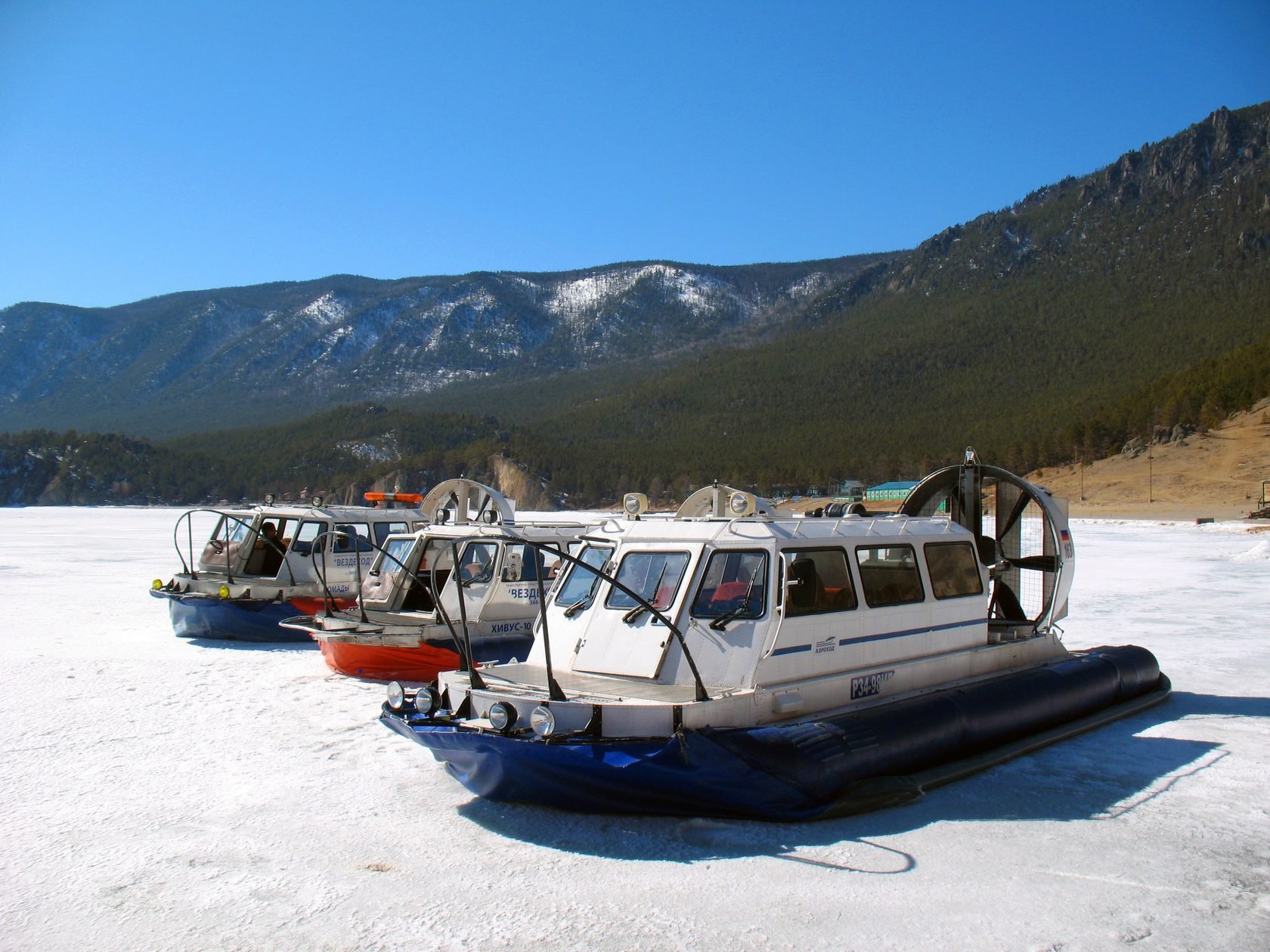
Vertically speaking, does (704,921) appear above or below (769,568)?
below

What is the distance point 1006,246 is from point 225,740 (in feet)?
408

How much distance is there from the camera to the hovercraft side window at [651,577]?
273 inches

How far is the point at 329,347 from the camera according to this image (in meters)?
198

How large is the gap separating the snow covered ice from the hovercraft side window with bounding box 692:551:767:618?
1.40 meters

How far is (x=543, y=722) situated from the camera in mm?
5734

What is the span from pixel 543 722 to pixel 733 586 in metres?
1.76

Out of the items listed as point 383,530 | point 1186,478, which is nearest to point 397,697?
point 383,530

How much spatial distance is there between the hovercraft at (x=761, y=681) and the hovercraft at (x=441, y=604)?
2608 millimetres

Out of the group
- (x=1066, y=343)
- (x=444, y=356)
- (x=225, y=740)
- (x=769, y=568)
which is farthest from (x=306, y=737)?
(x=444, y=356)

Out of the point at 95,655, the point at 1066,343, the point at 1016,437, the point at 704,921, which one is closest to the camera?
the point at 704,921

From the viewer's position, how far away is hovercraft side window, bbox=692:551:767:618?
22.0ft

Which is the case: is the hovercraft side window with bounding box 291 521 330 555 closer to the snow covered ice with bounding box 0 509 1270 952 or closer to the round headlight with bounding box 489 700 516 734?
the snow covered ice with bounding box 0 509 1270 952

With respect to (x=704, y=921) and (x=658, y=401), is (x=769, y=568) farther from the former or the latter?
(x=658, y=401)

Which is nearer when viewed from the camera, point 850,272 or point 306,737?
point 306,737
